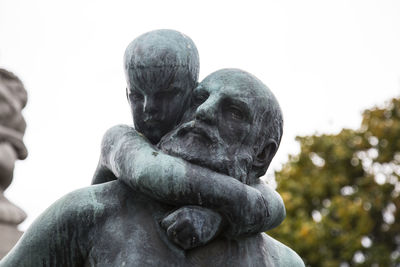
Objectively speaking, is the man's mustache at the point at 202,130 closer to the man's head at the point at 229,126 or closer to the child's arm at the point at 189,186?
the man's head at the point at 229,126

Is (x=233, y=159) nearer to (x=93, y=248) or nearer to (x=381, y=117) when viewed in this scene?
(x=93, y=248)

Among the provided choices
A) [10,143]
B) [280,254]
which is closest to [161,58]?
[280,254]

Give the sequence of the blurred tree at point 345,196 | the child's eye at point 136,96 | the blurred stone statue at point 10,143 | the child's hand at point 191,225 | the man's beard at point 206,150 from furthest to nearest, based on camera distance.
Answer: the blurred tree at point 345,196 → the blurred stone statue at point 10,143 → the child's eye at point 136,96 → the man's beard at point 206,150 → the child's hand at point 191,225

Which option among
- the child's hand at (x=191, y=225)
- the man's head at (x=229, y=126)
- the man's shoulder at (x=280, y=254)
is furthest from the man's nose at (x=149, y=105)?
the man's shoulder at (x=280, y=254)

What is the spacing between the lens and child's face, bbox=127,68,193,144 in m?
2.80

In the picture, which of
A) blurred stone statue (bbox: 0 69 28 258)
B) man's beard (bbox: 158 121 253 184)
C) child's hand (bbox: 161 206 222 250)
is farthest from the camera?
blurred stone statue (bbox: 0 69 28 258)

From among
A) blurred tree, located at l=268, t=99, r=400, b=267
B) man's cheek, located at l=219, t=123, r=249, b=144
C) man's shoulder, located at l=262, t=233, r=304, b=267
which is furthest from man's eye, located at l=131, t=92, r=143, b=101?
blurred tree, located at l=268, t=99, r=400, b=267

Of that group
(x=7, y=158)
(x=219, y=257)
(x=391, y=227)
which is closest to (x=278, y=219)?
(x=219, y=257)

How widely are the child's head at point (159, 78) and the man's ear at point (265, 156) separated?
1.31ft

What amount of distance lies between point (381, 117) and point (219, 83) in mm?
17976

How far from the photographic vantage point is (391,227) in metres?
18.3

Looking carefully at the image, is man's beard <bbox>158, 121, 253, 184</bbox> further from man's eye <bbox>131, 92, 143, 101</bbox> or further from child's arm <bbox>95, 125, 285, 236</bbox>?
man's eye <bbox>131, 92, 143, 101</bbox>

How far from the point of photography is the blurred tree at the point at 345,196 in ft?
57.1

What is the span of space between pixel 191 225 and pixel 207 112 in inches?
19.4
